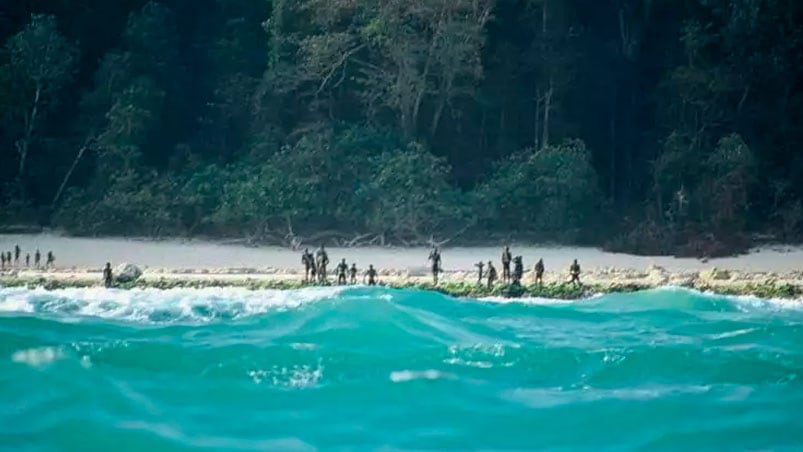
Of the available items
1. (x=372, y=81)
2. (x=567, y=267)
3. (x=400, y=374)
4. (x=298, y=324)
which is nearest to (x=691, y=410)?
(x=400, y=374)

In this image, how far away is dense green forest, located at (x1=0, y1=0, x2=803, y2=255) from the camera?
14.8 meters

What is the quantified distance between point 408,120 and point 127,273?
17.2ft

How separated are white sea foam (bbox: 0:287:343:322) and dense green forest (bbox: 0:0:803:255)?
3147 millimetres

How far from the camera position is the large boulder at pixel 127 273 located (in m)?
12.3

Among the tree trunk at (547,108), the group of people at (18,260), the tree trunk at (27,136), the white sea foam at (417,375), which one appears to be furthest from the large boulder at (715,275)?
the tree trunk at (27,136)

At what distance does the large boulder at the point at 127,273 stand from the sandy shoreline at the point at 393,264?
0.55ft

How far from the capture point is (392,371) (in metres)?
8.09

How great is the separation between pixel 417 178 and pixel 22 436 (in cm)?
911

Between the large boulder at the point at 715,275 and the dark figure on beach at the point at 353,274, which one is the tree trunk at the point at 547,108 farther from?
the dark figure on beach at the point at 353,274

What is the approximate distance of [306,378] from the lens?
7.86 meters

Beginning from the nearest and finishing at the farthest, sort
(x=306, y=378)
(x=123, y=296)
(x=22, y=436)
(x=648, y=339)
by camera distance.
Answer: (x=22, y=436) → (x=306, y=378) → (x=648, y=339) → (x=123, y=296)

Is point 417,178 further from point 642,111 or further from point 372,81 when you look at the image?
point 642,111

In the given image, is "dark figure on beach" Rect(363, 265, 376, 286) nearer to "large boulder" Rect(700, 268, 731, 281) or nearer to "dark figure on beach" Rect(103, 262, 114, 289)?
"dark figure on beach" Rect(103, 262, 114, 289)

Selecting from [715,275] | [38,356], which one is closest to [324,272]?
[38,356]
